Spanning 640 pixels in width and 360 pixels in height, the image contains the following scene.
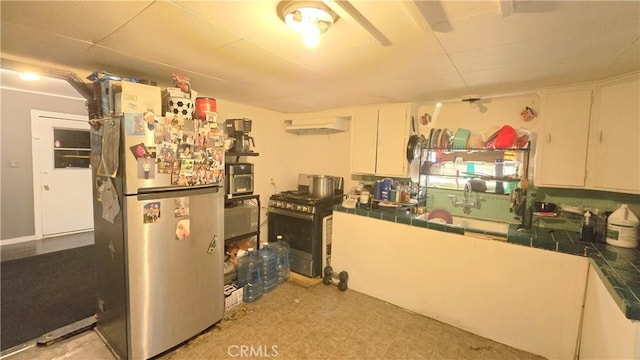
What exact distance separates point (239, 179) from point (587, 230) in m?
2.96

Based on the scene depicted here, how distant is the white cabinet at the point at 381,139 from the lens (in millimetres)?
2914

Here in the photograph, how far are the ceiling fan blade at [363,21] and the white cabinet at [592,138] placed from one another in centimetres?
171

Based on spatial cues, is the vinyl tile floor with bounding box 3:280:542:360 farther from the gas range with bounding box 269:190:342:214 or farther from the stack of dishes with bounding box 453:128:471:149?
the stack of dishes with bounding box 453:128:471:149

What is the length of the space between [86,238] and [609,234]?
20.7 ft

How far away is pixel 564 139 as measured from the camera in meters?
2.14

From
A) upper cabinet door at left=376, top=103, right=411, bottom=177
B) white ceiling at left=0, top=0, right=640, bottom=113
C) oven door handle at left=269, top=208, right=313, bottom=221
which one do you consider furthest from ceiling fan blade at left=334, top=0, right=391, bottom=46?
oven door handle at left=269, top=208, right=313, bottom=221

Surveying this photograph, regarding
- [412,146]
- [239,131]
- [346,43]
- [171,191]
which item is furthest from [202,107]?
[412,146]

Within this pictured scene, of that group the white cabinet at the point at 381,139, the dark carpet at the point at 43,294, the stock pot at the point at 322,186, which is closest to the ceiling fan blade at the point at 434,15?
the white cabinet at the point at 381,139

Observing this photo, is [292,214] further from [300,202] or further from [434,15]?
[434,15]

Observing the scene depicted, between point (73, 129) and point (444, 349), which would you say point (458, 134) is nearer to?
point (444, 349)

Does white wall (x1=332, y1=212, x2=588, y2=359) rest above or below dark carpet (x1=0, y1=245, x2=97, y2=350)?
above

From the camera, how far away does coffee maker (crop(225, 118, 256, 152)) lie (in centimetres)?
279

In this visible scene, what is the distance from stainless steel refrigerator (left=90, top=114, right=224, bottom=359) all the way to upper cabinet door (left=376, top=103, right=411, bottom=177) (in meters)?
1.75

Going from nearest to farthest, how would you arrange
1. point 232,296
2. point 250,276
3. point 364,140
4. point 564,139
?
1. point 564,139
2. point 232,296
3. point 250,276
4. point 364,140
